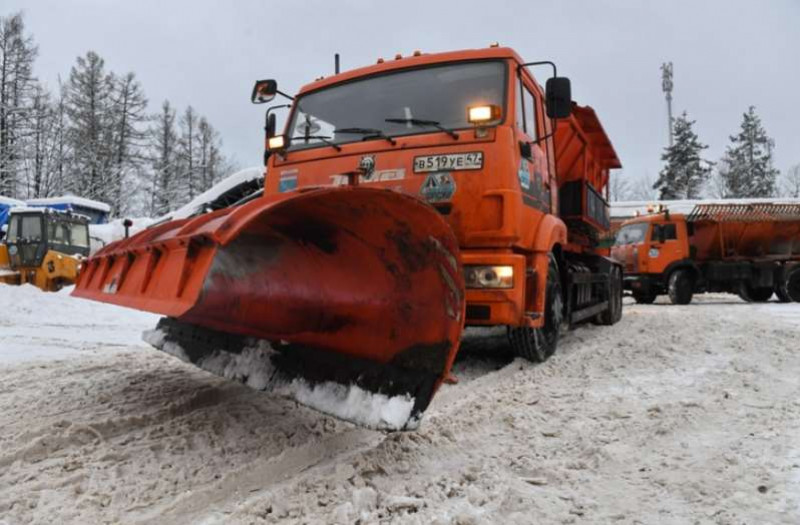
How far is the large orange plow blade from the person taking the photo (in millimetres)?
2545

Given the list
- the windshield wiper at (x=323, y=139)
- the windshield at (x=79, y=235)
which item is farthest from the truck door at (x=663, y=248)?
the windshield at (x=79, y=235)

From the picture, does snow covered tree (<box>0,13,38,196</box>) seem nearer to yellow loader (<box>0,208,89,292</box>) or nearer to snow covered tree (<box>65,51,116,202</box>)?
snow covered tree (<box>65,51,116,202</box>)

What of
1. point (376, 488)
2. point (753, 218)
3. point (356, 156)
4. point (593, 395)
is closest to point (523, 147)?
point (356, 156)

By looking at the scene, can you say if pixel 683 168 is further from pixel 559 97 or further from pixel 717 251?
pixel 559 97

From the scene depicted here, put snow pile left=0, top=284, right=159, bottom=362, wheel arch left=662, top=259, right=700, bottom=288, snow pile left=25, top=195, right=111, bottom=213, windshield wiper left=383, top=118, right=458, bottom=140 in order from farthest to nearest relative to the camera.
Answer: snow pile left=25, top=195, right=111, bottom=213 → wheel arch left=662, top=259, right=700, bottom=288 → snow pile left=0, top=284, right=159, bottom=362 → windshield wiper left=383, top=118, right=458, bottom=140

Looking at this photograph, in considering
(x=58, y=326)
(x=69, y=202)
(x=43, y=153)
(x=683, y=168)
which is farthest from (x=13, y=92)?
(x=683, y=168)

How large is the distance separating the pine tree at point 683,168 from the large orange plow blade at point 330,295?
134ft

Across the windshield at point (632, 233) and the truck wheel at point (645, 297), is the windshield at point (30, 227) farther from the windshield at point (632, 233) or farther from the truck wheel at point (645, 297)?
the truck wheel at point (645, 297)

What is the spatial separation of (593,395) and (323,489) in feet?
7.03

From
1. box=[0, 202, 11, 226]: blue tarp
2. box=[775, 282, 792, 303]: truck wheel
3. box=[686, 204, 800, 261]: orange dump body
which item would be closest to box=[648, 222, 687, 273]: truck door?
box=[686, 204, 800, 261]: orange dump body

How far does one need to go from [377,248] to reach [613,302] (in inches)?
258

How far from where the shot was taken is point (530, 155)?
4449 millimetres

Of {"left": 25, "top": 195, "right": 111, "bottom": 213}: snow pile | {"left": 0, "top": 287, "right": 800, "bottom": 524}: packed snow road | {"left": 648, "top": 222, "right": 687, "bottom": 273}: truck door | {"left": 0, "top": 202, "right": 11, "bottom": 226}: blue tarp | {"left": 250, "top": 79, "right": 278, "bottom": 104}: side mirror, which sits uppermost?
{"left": 25, "top": 195, "right": 111, "bottom": 213}: snow pile

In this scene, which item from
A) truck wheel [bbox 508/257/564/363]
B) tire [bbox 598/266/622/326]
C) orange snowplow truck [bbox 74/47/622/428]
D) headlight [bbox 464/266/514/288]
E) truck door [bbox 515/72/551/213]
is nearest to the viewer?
orange snowplow truck [bbox 74/47/622/428]
